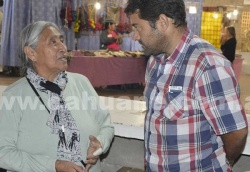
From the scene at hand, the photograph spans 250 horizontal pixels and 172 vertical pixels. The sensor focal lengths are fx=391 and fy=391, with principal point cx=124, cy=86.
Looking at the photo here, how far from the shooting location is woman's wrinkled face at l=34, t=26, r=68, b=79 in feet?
6.18

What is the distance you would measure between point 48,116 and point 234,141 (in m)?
0.89

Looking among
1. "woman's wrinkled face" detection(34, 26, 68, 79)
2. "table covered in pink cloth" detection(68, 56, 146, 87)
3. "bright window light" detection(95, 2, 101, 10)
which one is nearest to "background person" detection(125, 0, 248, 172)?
"woman's wrinkled face" detection(34, 26, 68, 79)

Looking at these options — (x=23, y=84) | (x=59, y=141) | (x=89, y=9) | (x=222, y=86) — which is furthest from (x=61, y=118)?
(x=89, y=9)

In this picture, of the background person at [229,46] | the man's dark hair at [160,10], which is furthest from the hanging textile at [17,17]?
the man's dark hair at [160,10]

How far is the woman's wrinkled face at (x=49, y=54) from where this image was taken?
1.88 meters

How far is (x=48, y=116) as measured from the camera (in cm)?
182

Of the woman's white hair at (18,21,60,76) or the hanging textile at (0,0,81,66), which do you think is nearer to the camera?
the woman's white hair at (18,21,60,76)

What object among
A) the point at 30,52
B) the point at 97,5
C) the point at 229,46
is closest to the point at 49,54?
the point at 30,52

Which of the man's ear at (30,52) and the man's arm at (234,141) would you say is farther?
the man's ear at (30,52)

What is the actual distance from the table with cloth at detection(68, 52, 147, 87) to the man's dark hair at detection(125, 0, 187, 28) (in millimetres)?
5979

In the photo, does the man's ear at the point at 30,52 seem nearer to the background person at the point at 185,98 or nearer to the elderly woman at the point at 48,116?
the elderly woman at the point at 48,116

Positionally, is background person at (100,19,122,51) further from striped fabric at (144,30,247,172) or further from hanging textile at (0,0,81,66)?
striped fabric at (144,30,247,172)

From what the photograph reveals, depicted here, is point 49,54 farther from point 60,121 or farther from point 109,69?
point 109,69

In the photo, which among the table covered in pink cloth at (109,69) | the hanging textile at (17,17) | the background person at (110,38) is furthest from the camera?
the background person at (110,38)
